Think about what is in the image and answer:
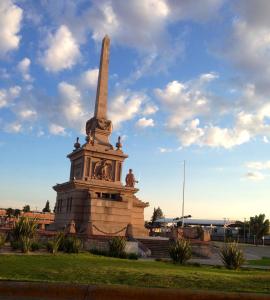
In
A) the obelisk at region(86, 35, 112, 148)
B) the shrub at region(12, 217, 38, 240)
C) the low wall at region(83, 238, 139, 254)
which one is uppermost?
the obelisk at region(86, 35, 112, 148)

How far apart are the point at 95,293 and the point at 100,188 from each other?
28.7 m

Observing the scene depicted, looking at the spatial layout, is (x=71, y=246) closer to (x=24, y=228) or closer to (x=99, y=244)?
(x=24, y=228)

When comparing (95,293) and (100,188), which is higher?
(100,188)

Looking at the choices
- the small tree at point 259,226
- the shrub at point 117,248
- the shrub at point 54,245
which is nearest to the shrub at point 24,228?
the shrub at point 54,245

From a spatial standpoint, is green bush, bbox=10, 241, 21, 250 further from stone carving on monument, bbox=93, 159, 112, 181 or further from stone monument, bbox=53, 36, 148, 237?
stone carving on monument, bbox=93, 159, 112, 181

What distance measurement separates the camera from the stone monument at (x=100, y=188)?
1287 inches

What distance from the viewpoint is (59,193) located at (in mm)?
38281

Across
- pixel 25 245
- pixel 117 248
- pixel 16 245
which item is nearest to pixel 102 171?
pixel 117 248

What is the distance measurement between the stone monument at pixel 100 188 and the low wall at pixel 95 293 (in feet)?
76.3

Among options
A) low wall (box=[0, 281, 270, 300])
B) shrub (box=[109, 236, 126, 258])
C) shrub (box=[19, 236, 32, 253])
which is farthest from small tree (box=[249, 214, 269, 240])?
low wall (box=[0, 281, 270, 300])

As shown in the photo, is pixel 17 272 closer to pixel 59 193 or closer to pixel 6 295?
pixel 6 295

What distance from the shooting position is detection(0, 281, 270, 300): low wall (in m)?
6.43

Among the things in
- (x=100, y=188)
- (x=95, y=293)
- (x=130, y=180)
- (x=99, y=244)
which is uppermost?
(x=130, y=180)

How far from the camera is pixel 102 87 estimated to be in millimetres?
40219
